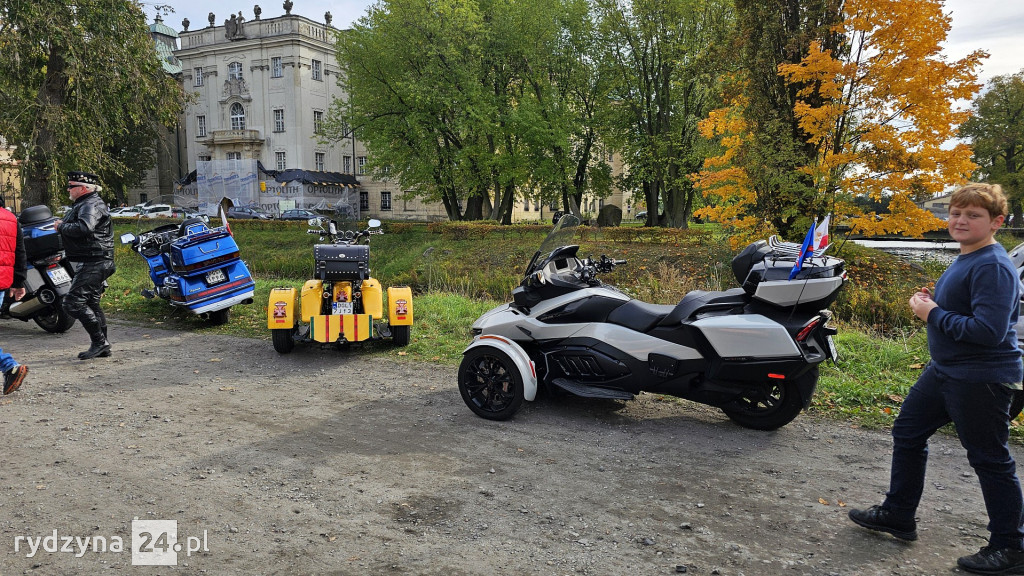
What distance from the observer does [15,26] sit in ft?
52.4

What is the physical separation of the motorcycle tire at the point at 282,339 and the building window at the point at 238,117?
56519 millimetres

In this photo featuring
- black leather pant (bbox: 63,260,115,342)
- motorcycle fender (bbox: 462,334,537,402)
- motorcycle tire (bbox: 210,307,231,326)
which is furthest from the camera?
motorcycle tire (bbox: 210,307,231,326)

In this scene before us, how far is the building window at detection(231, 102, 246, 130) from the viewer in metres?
58.1

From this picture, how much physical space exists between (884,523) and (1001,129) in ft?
160

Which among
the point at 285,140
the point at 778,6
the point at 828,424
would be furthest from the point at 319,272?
the point at 285,140

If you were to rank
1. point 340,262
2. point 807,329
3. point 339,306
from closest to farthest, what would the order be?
point 807,329 < point 340,262 < point 339,306

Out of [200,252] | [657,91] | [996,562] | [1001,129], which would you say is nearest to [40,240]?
[200,252]

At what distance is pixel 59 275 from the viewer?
885 cm

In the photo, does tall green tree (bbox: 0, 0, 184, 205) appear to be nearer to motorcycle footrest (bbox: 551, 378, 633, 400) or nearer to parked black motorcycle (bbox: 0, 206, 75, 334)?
parked black motorcycle (bbox: 0, 206, 75, 334)

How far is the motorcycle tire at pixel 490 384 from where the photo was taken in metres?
5.26

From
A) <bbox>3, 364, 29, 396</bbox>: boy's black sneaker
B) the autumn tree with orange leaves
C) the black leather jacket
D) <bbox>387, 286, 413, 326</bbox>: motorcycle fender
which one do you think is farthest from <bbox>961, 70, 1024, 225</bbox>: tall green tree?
<bbox>3, 364, 29, 396</bbox>: boy's black sneaker

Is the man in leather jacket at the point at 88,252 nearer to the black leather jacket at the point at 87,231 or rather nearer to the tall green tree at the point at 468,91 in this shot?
the black leather jacket at the point at 87,231

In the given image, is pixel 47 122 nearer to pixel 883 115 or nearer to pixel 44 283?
pixel 44 283

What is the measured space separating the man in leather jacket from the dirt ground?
1.31m
